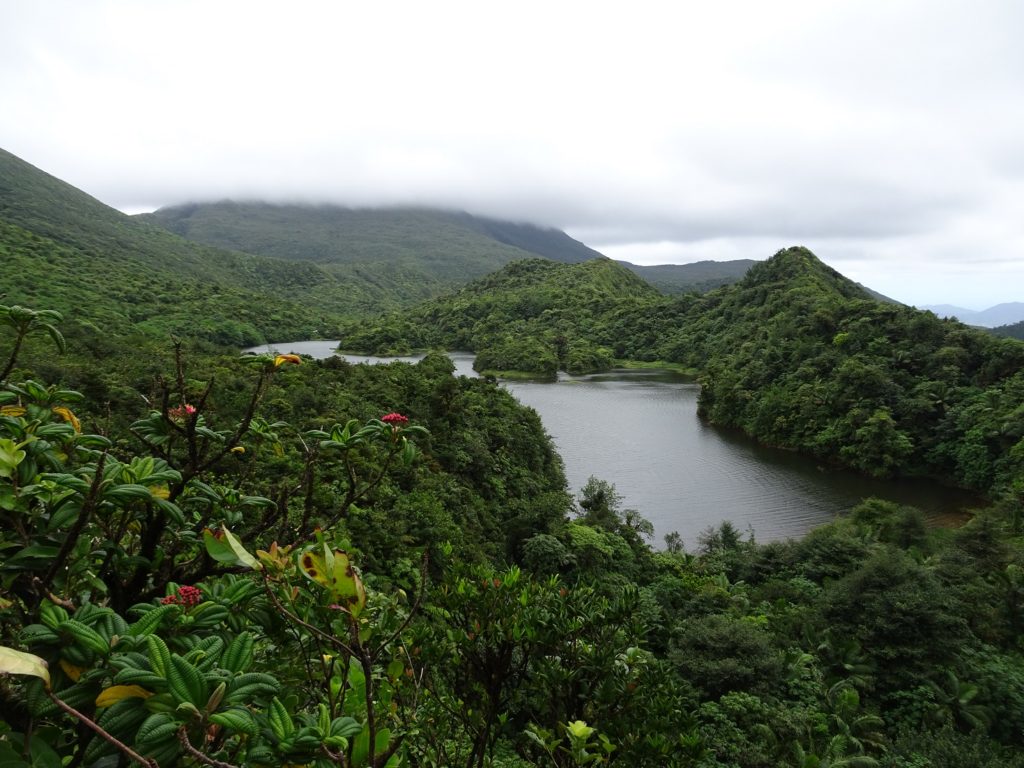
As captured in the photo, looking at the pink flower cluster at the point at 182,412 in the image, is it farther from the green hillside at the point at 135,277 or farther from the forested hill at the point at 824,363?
the forested hill at the point at 824,363

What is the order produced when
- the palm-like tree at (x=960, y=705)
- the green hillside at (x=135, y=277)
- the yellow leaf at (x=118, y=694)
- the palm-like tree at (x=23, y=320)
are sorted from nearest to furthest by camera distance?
1. the yellow leaf at (x=118, y=694)
2. the palm-like tree at (x=23, y=320)
3. the palm-like tree at (x=960, y=705)
4. the green hillside at (x=135, y=277)

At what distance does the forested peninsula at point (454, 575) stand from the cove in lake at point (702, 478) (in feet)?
5.16

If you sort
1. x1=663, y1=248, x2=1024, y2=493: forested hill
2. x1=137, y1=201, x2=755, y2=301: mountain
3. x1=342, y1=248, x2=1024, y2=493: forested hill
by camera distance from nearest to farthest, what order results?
x1=663, y1=248, x2=1024, y2=493: forested hill
x1=342, y1=248, x2=1024, y2=493: forested hill
x1=137, y1=201, x2=755, y2=301: mountain

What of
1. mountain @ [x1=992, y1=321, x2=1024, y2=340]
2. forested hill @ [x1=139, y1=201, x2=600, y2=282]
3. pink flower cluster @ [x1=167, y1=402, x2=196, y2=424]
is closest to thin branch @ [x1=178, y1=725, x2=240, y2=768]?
pink flower cluster @ [x1=167, y1=402, x2=196, y2=424]

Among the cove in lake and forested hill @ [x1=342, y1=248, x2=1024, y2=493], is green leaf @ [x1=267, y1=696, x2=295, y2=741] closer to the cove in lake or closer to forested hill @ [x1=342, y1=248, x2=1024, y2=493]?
the cove in lake

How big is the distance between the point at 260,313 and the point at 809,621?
57298mm

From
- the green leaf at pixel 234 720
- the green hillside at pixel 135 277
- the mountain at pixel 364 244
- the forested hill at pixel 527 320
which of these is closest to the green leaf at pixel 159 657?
the green leaf at pixel 234 720

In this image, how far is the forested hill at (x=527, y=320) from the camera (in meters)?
55.3

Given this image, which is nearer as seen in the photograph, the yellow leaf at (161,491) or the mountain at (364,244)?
the yellow leaf at (161,491)

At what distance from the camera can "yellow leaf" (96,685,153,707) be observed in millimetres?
877

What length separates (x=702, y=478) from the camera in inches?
908

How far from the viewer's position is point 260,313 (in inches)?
2212

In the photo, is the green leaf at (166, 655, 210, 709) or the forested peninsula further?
the forested peninsula

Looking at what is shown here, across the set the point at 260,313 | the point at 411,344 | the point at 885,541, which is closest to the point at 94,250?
the point at 260,313
